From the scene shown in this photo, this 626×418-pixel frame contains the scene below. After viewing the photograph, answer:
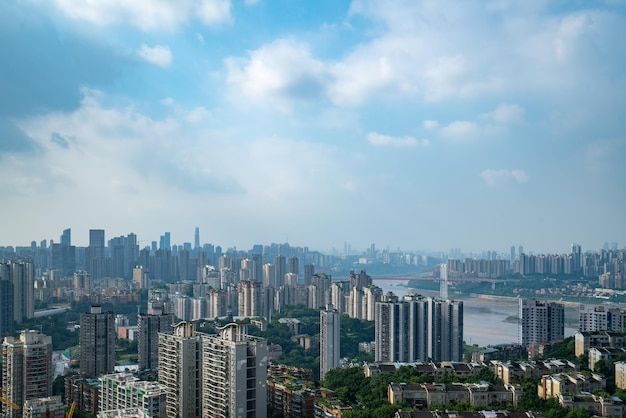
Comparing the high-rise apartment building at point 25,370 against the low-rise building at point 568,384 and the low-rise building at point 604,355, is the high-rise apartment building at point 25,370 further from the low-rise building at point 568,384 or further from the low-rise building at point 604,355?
the low-rise building at point 604,355

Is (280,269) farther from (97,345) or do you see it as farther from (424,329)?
(97,345)

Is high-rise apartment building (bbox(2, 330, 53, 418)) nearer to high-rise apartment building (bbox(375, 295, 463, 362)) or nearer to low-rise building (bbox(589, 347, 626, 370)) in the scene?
high-rise apartment building (bbox(375, 295, 463, 362))

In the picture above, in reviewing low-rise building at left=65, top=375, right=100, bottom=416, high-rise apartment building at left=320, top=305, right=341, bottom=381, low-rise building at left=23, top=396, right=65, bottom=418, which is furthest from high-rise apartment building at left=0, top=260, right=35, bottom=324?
low-rise building at left=23, top=396, right=65, bottom=418

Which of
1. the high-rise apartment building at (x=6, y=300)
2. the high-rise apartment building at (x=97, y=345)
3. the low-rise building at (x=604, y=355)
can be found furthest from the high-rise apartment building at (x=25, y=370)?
the low-rise building at (x=604, y=355)

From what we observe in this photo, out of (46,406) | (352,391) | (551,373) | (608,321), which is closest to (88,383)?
(46,406)

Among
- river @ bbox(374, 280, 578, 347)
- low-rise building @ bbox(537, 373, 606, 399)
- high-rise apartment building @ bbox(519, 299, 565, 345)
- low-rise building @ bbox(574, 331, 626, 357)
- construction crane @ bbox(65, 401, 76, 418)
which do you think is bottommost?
river @ bbox(374, 280, 578, 347)

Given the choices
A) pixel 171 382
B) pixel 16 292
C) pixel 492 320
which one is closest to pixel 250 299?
pixel 16 292
